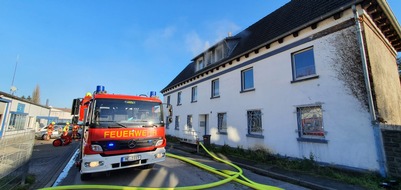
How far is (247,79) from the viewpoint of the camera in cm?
1173

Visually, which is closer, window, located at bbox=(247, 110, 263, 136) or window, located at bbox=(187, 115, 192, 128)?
window, located at bbox=(247, 110, 263, 136)

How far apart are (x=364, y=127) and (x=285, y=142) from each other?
3024 millimetres

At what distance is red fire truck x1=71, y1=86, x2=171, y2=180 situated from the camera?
209 inches

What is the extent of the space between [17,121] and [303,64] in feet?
106

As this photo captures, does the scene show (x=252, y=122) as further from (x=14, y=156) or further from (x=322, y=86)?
(x=14, y=156)

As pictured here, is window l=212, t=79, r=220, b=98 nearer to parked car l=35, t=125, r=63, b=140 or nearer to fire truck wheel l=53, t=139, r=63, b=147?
fire truck wheel l=53, t=139, r=63, b=147

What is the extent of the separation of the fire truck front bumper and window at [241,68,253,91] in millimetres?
7036

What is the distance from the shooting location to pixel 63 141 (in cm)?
1491

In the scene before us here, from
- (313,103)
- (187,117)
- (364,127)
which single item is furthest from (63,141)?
(364,127)

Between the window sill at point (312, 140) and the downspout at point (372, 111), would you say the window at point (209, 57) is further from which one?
the downspout at point (372, 111)

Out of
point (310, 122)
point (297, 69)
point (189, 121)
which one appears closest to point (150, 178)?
point (310, 122)

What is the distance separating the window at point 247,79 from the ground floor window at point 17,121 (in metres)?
26.1

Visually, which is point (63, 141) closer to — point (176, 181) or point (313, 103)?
point (176, 181)

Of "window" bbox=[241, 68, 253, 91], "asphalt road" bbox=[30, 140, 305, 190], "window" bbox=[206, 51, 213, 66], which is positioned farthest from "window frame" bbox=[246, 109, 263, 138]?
"window" bbox=[206, 51, 213, 66]
